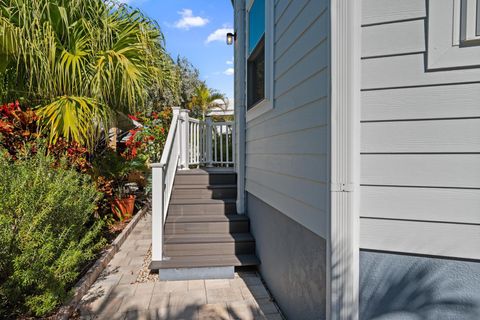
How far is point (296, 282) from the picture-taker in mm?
2283

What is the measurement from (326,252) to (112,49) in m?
3.58

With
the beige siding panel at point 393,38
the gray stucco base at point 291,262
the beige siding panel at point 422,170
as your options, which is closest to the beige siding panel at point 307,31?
the beige siding panel at point 393,38

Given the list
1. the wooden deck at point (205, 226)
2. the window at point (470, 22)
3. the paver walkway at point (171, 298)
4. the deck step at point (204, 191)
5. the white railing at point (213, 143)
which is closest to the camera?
the window at point (470, 22)

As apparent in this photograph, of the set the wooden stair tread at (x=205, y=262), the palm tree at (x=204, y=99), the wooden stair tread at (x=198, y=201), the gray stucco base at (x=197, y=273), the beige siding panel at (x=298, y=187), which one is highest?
the palm tree at (x=204, y=99)

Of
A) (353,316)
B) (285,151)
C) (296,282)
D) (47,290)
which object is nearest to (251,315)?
(296,282)

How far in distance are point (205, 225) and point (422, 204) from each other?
288cm

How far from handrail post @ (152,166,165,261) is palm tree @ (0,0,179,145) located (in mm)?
893

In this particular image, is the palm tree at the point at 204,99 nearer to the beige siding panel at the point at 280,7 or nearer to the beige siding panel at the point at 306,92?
the beige siding panel at the point at 280,7

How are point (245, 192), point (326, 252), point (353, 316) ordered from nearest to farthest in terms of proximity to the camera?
point (353, 316), point (326, 252), point (245, 192)

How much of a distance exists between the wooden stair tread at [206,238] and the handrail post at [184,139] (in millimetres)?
1743

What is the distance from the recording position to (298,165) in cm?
212

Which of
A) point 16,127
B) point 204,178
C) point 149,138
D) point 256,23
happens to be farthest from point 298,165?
point 149,138

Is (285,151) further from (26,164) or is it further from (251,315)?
(26,164)

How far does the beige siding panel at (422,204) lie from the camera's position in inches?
52.5
